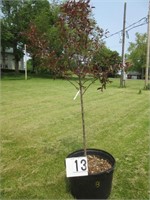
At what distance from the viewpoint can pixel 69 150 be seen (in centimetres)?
446

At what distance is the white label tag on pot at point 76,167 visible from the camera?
9.23 feet

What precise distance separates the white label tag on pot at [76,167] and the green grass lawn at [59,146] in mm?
370

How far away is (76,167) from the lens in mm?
2824

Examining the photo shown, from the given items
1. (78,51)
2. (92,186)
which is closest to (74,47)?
(78,51)

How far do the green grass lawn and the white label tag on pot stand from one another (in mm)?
370

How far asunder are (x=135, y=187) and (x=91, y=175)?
82 centimetres

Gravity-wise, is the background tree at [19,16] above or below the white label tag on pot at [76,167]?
above

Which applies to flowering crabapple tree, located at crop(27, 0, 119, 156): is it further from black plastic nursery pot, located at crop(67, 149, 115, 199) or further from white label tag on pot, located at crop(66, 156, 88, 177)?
black plastic nursery pot, located at crop(67, 149, 115, 199)

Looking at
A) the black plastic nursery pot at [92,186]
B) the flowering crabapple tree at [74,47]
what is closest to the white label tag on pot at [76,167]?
the black plastic nursery pot at [92,186]

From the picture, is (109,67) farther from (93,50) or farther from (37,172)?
(37,172)

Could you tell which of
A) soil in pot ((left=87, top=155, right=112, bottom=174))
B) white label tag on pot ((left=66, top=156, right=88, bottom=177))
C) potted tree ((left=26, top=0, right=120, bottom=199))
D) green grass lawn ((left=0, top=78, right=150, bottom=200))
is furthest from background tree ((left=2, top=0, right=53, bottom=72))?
white label tag on pot ((left=66, top=156, right=88, bottom=177))

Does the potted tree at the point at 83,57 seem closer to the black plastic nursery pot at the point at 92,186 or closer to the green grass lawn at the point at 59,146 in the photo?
the black plastic nursery pot at the point at 92,186

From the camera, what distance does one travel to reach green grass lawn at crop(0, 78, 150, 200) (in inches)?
126

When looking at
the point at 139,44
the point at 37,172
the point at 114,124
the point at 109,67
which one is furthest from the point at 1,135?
the point at 139,44
